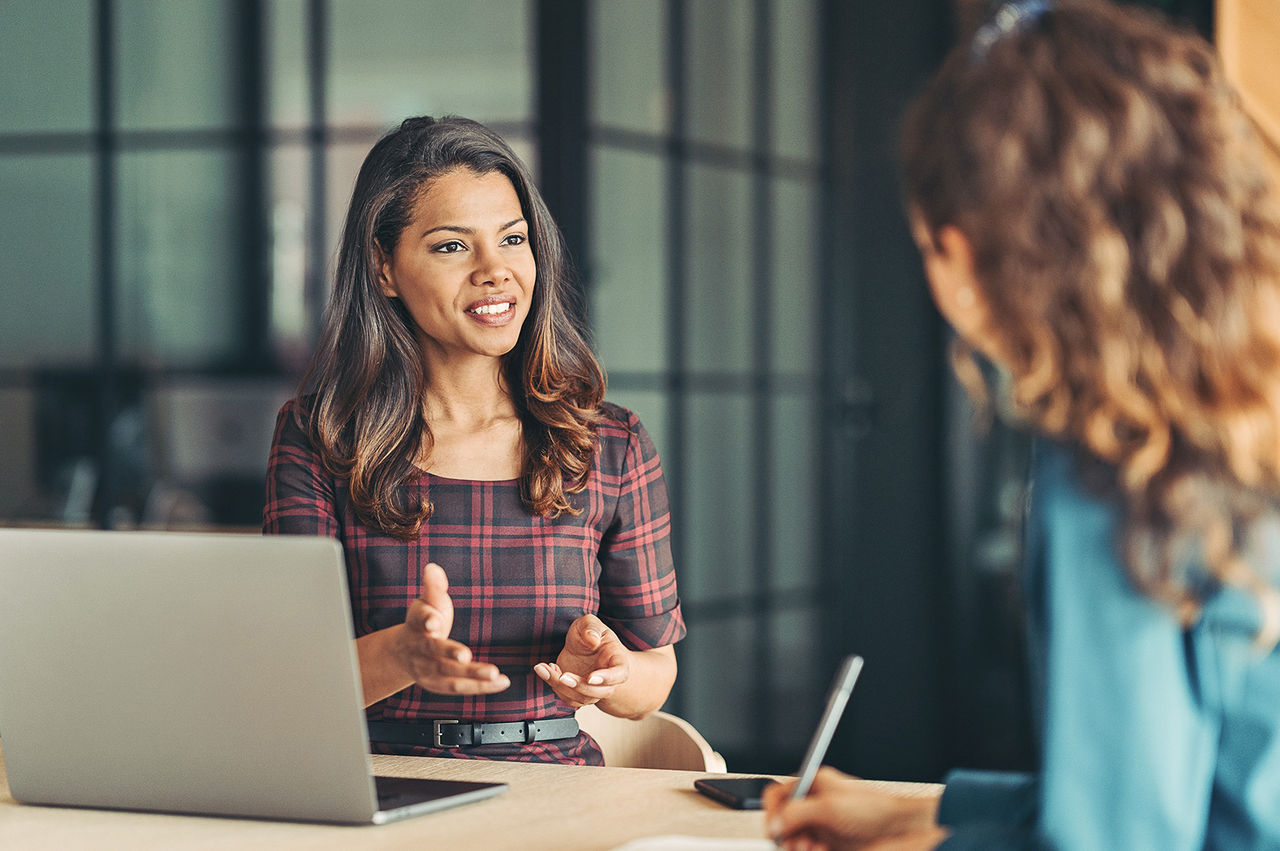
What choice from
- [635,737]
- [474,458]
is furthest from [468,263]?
[635,737]

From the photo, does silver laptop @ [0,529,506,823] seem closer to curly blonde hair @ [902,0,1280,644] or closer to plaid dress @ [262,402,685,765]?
plaid dress @ [262,402,685,765]

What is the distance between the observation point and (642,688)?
65.4 inches

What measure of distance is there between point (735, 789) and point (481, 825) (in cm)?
26

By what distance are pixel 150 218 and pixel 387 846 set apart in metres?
3.15

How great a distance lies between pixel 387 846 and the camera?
3.62 feet

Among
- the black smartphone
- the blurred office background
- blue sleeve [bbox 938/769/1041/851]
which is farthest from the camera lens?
the blurred office background

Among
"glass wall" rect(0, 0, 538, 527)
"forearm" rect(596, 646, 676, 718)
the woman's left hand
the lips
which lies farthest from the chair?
"glass wall" rect(0, 0, 538, 527)

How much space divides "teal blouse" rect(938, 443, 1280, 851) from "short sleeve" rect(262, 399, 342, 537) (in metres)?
1.09

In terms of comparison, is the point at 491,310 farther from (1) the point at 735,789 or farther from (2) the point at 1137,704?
(2) the point at 1137,704

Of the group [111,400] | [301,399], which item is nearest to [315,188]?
[111,400]

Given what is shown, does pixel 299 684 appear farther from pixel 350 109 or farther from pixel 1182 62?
pixel 350 109

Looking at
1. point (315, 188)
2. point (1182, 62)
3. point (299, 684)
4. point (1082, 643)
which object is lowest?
point (299, 684)

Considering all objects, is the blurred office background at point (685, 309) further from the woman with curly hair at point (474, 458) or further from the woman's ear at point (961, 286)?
the woman's ear at point (961, 286)

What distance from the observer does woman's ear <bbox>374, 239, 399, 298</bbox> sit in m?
1.79
